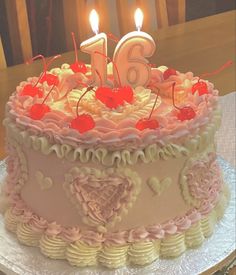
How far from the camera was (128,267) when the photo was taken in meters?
1.09

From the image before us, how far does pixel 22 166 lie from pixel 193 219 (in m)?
0.33

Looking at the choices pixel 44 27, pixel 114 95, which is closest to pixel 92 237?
pixel 114 95

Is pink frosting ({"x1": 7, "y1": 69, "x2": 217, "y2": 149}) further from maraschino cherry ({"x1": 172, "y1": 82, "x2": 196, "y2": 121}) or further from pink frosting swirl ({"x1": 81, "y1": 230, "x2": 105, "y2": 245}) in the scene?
pink frosting swirl ({"x1": 81, "y1": 230, "x2": 105, "y2": 245})

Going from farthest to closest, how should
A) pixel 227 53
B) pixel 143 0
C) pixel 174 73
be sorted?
pixel 143 0, pixel 227 53, pixel 174 73

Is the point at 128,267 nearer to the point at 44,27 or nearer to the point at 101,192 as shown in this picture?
the point at 101,192

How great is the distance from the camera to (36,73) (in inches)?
72.4

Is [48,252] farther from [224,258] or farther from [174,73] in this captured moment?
[174,73]

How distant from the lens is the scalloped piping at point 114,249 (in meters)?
1.09

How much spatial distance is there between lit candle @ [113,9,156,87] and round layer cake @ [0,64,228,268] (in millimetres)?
29

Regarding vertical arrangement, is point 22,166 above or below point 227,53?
above

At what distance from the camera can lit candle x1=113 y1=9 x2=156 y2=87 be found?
45.0 inches

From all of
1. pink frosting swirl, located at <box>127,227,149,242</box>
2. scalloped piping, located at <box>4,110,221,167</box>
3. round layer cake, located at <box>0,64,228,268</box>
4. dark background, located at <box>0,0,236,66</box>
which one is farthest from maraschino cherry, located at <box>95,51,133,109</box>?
dark background, located at <box>0,0,236,66</box>

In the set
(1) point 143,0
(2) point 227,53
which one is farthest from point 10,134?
(1) point 143,0

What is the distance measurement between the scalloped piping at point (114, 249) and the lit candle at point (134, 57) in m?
0.30
